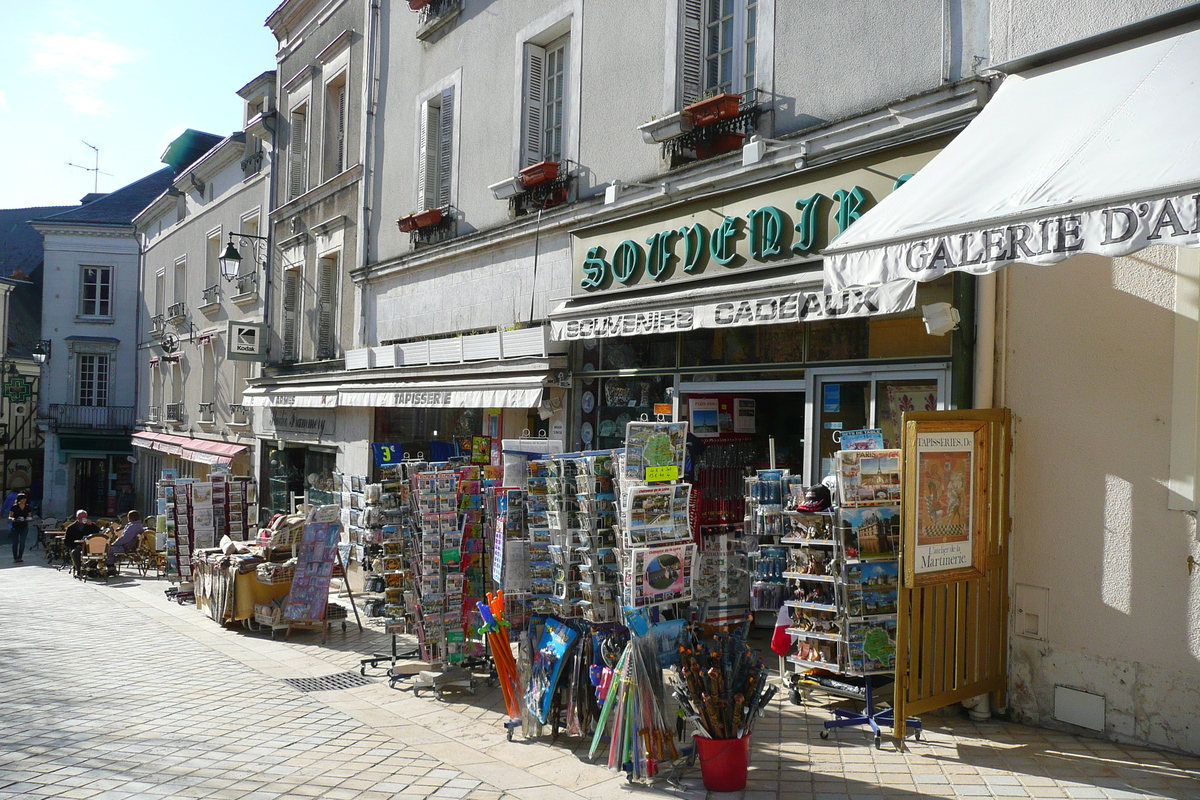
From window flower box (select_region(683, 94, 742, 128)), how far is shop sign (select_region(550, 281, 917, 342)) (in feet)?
5.87

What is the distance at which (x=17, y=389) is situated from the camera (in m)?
34.8

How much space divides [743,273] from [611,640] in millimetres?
3724

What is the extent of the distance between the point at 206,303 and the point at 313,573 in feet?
54.6

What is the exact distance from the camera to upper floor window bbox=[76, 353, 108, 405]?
3516cm

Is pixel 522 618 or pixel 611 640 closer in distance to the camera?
pixel 611 640

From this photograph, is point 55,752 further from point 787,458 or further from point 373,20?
point 373,20

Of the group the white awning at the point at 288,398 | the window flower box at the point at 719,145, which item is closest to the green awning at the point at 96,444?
the white awning at the point at 288,398

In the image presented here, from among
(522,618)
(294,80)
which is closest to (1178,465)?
(522,618)

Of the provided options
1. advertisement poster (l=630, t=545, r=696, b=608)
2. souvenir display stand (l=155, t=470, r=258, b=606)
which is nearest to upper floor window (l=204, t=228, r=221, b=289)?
souvenir display stand (l=155, t=470, r=258, b=606)

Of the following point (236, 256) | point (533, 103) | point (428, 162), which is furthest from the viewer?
point (236, 256)

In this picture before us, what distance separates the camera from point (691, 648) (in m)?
5.52

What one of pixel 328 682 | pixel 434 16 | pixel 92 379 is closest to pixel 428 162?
pixel 434 16

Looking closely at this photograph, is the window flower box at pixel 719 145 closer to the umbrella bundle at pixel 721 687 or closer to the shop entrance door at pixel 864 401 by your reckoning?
the shop entrance door at pixel 864 401

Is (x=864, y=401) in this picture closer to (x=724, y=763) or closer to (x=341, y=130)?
(x=724, y=763)
